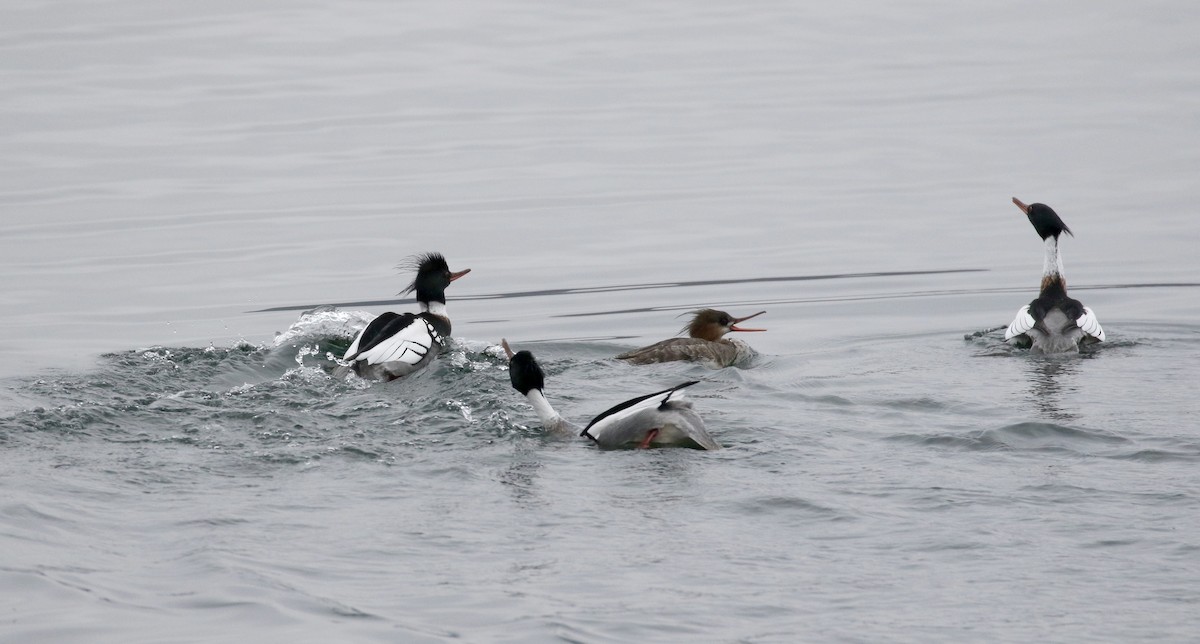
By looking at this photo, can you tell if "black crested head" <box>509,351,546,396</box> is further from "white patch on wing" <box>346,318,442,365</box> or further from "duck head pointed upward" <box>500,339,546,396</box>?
"white patch on wing" <box>346,318,442,365</box>

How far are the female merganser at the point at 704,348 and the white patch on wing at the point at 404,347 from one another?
4.79ft

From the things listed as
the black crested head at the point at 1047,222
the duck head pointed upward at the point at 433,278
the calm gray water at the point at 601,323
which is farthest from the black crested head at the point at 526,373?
the black crested head at the point at 1047,222

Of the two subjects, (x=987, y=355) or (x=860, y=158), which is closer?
(x=987, y=355)

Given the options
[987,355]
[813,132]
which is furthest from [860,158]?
[987,355]

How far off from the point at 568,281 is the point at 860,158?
6205 mm

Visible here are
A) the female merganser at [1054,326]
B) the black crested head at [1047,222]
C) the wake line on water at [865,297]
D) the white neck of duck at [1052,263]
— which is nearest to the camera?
the female merganser at [1054,326]

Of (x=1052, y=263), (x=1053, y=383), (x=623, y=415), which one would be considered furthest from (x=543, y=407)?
(x=1052, y=263)

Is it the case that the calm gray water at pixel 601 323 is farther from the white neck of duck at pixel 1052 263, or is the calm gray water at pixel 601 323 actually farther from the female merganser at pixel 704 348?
the white neck of duck at pixel 1052 263

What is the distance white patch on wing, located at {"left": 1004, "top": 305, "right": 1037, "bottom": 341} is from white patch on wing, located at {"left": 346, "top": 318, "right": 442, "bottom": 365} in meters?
4.27

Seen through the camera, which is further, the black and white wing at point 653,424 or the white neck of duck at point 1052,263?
the white neck of duck at point 1052,263

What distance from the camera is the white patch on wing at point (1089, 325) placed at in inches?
434

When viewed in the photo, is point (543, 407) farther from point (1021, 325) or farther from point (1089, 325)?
point (1089, 325)

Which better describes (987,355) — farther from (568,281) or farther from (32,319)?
(32,319)

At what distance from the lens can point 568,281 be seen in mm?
14266
